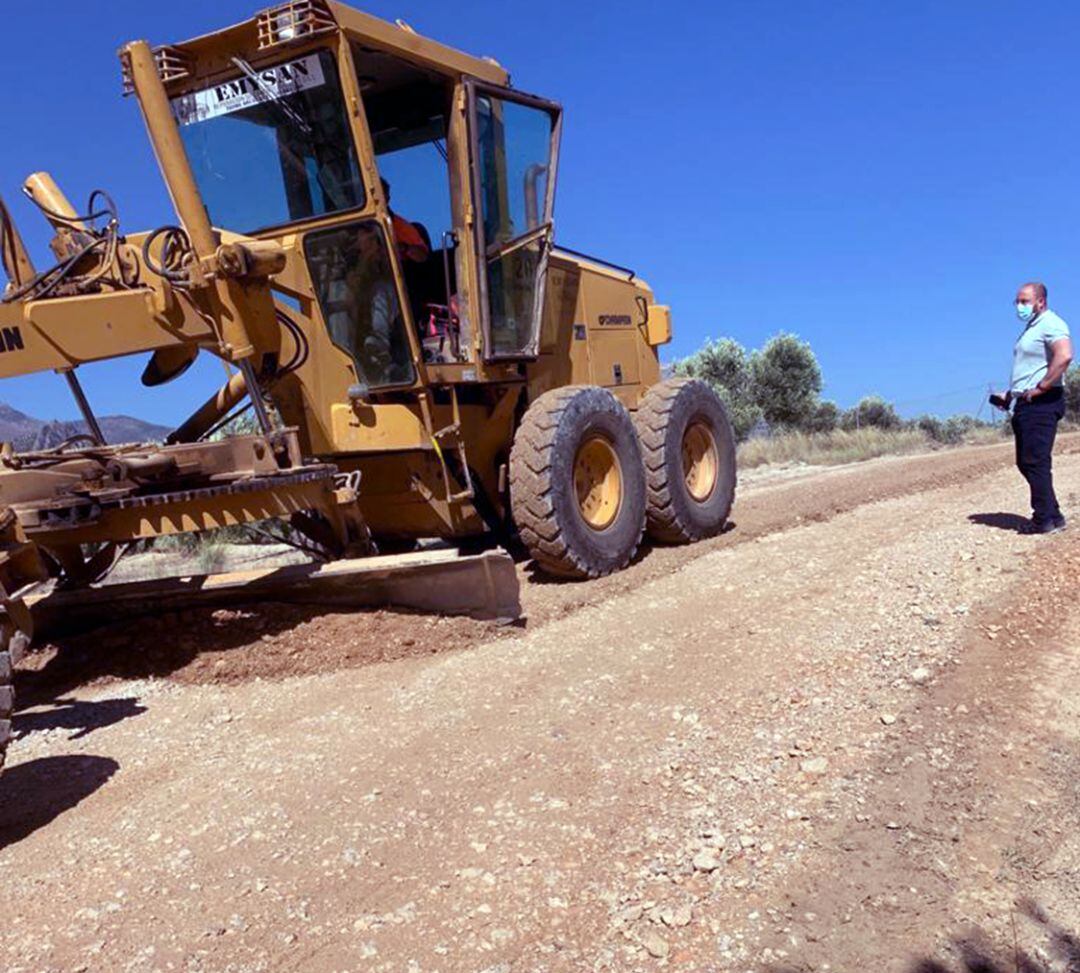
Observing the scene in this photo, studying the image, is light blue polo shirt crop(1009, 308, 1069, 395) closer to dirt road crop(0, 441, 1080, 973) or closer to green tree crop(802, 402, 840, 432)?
dirt road crop(0, 441, 1080, 973)

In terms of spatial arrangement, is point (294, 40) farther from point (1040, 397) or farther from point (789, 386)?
point (789, 386)

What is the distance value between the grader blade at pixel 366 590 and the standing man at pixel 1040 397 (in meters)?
3.80

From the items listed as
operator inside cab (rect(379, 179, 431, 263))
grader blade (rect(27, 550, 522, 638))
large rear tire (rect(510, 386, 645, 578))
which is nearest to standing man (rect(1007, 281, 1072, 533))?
large rear tire (rect(510, 386, 645, 578))

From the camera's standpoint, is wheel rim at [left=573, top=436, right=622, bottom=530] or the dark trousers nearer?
the dark trousers

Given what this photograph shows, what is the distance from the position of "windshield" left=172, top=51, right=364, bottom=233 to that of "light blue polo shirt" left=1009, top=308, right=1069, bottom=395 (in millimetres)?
4580

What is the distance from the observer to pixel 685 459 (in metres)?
8.40

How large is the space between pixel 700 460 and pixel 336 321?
3871 millimetres

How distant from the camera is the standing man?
20.8ft

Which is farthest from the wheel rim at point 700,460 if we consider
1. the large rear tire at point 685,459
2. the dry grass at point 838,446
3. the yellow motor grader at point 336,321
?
the dry grass at point 838,446

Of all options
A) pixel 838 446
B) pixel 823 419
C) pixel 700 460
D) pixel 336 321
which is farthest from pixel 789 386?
pixel 336 321

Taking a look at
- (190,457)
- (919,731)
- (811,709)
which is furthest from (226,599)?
(919,731)

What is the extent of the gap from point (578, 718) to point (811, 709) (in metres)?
0.94

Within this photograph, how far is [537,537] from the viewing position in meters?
5.97

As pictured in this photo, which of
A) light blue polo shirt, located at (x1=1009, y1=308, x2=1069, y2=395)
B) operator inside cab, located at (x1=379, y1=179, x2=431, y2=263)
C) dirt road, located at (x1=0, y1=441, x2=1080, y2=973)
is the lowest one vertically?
dirt road, located at (x1=0, y1=441, x2=1080, y2=973)
